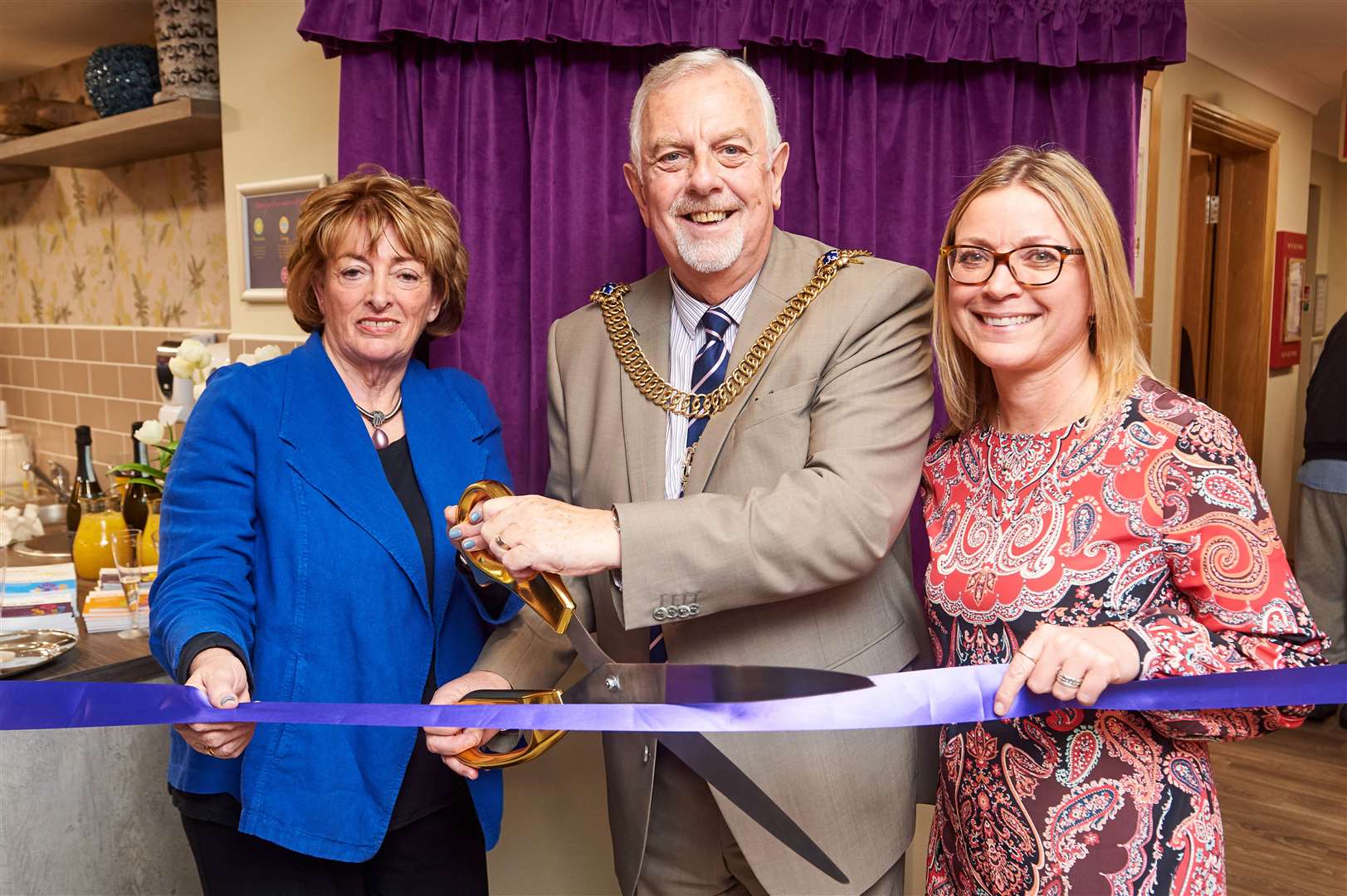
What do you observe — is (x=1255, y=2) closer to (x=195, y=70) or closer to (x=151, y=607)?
(x=195, y=70)

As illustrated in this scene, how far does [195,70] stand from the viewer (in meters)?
2.85

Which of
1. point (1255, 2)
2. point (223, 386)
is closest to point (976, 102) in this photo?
point (223, 386)

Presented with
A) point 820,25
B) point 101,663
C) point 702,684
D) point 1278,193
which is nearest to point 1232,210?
point 1278,193

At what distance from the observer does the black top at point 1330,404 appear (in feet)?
12.2

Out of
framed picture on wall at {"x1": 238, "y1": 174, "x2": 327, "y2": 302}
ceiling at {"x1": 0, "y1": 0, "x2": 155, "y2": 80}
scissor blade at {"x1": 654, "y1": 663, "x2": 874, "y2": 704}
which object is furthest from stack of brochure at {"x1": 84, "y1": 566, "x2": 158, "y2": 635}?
ceiling at {"x1": 0, "y1": 0, "x2": 155, "y2": 80}

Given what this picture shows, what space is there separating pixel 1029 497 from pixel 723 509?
0.37 metres

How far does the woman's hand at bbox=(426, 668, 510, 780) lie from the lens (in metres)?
1.34

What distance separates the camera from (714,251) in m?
1.45

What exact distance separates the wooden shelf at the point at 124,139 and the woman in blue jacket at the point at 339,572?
168cm

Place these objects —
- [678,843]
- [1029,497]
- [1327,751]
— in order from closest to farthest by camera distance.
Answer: [1029,497] → [678,843] → [1327,751]

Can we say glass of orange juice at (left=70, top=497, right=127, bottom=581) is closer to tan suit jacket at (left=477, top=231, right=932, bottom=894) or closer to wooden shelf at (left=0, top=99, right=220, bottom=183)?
wooden shelf at (left=0, top=99, right=220, bottom=183)

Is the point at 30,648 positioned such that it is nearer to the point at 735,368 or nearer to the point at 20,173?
the point at 735,368

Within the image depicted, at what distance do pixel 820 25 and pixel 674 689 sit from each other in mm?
1304

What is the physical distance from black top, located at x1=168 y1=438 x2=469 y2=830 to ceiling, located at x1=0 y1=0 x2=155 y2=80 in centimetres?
256
